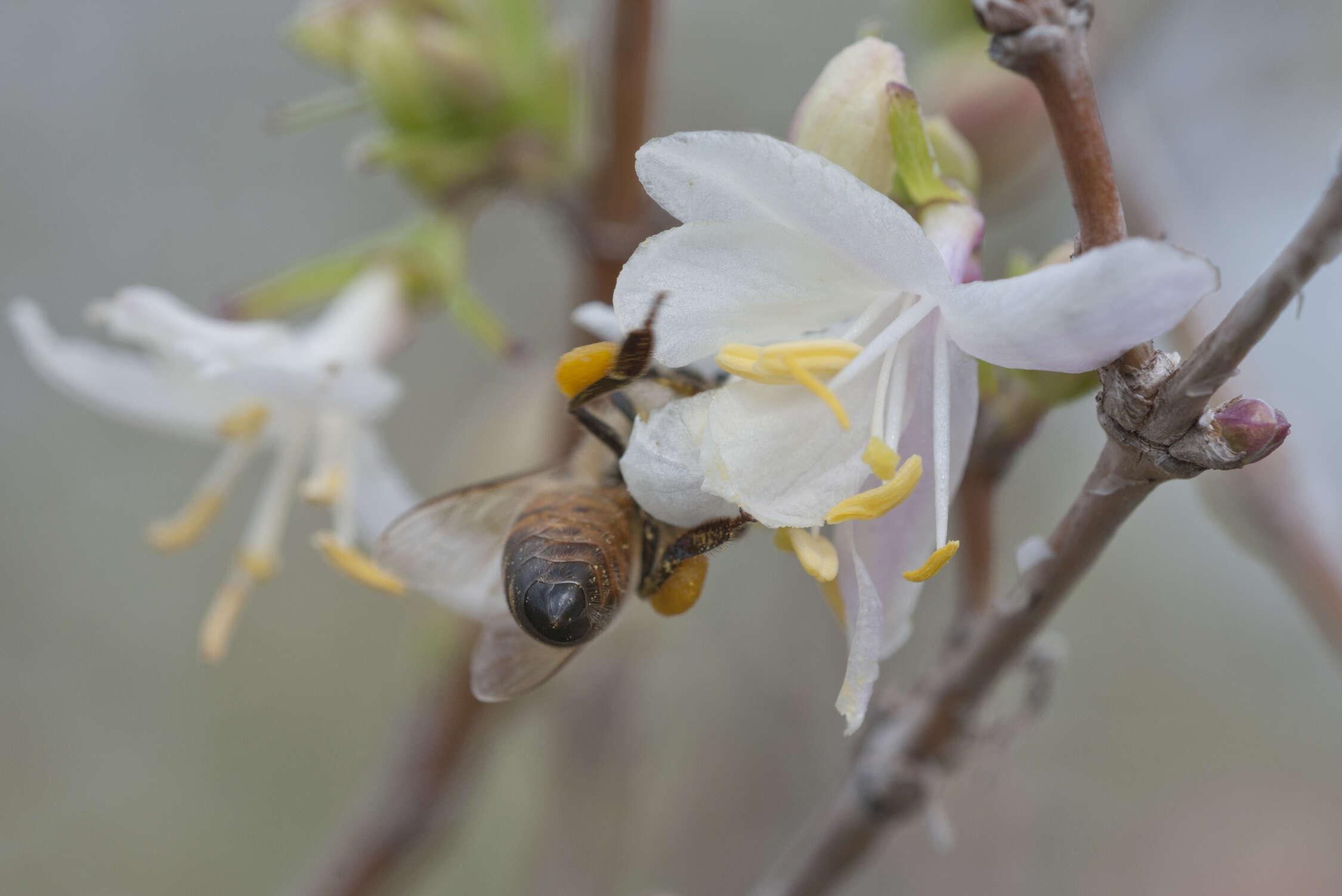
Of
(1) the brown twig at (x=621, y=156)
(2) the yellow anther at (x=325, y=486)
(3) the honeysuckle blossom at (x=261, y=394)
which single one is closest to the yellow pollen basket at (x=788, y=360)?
(3) the honeysuckle blossom at (x=261, y=394)

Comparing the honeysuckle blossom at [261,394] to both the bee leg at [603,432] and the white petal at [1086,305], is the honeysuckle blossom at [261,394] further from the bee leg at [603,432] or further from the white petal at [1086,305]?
the white petal at [1086,305]

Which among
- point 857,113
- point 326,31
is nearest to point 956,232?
point 857,113

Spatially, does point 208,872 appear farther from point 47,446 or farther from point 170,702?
point 47,446

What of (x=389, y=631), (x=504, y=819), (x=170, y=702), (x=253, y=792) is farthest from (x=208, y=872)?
(x=504, y=819)

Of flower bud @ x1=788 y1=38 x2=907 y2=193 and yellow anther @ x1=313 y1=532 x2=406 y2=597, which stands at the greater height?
flower bud @ x1=788 y1=38 x2=907 y2=193

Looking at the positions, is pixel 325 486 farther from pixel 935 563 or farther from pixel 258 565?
pixel 935 563

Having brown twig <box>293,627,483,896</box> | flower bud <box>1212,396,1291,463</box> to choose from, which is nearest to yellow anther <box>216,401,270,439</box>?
brown twig <box>293,627,483,896</box>

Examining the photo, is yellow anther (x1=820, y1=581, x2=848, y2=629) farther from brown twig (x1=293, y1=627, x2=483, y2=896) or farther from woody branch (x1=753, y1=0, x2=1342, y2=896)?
brown twig (x1=293, y1=627, x2=483, y2=896)
